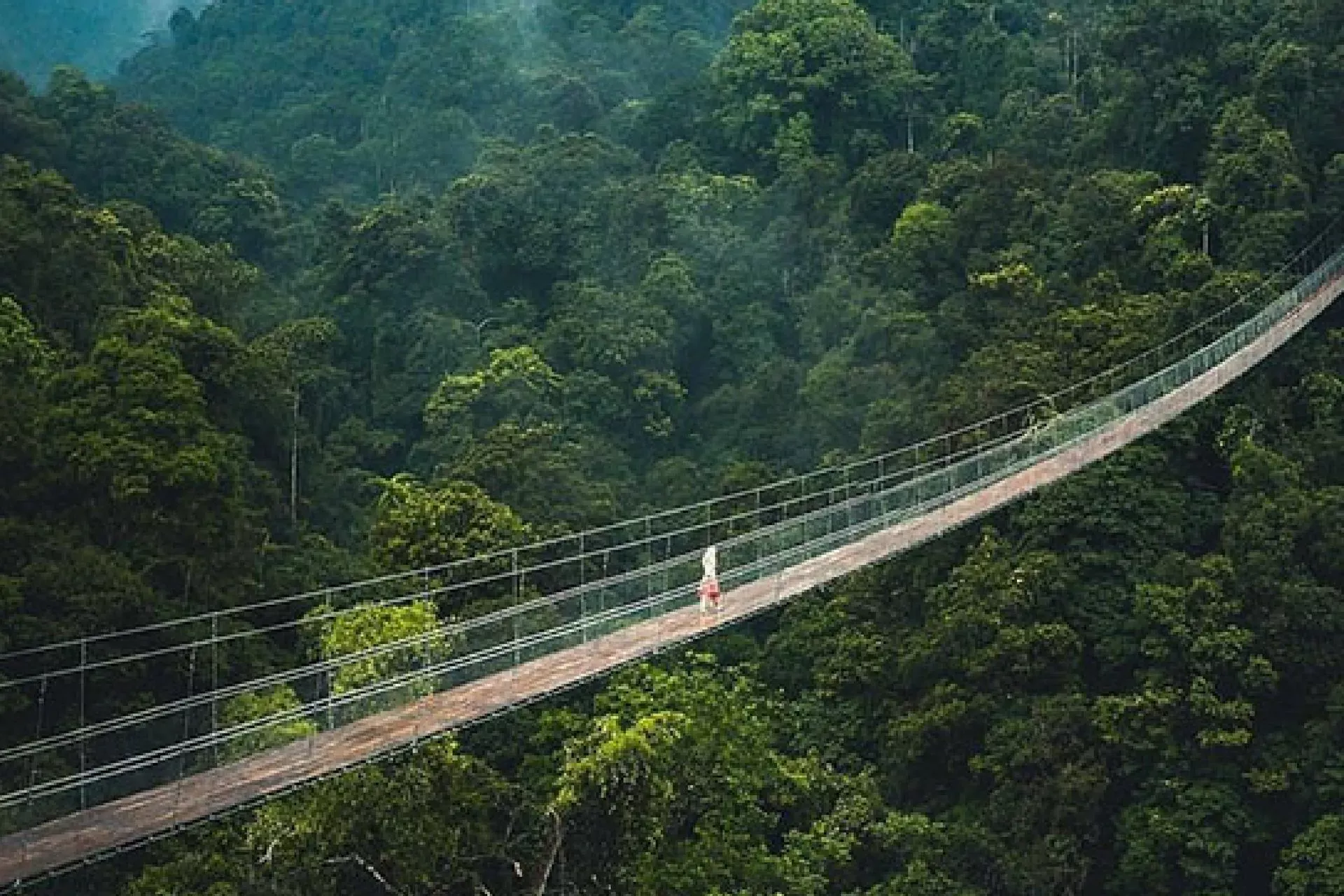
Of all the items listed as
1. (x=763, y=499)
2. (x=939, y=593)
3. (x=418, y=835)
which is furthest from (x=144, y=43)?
(x=418, y=835)

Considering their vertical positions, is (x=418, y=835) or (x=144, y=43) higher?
(x=418, y=835)

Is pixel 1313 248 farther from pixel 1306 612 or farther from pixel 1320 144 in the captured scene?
pixel 1306 612

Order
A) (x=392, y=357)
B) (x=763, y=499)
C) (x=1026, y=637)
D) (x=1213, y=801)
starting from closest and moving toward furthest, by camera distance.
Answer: (x=1213, y=801) < (x=1026, y=637) < (x=763, y=499) < (x=392, y=357)

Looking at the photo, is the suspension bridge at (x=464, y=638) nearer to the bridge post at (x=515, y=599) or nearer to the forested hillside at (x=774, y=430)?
the bridge post at (x=515, y=599)

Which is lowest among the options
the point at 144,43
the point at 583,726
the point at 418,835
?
the point at 144,43

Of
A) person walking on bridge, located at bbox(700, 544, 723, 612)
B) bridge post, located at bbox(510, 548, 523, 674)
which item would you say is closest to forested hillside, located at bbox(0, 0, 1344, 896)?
bridge post, located at bbox(510, 548, 523, 674)

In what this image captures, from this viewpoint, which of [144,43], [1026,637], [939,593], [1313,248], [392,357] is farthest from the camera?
[144,43]

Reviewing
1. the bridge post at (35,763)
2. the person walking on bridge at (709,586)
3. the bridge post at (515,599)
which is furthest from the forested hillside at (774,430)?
the person walking on bridge at (709,586)
